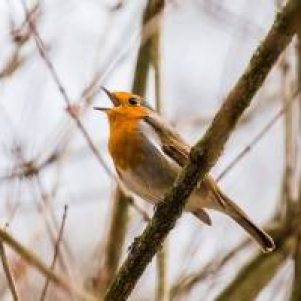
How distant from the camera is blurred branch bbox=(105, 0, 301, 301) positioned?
1675 millimetres

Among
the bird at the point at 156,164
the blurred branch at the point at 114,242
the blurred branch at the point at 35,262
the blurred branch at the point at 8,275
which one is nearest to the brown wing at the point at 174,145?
the bird at the point at 156,164

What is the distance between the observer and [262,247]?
10.6 feet

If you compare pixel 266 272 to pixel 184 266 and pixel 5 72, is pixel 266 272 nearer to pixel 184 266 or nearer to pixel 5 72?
pixel 184 266

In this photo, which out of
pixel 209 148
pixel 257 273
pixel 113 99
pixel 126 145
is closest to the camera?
pixel 209 148

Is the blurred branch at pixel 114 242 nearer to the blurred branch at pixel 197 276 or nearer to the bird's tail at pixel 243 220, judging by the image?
the blurred branch at pixel 197 276

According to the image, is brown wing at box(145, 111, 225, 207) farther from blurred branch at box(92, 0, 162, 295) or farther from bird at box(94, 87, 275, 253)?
blurred branch at box(92, 0, 162, 295)

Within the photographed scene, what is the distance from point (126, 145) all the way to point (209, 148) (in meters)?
1.66

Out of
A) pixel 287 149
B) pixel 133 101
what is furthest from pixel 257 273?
pixel 133 101

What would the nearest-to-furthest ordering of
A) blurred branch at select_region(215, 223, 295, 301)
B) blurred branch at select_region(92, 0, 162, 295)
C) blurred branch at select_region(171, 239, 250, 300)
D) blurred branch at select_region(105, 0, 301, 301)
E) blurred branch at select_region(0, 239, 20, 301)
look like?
blurred branch at select_region(105, 0, 301, 301) → blurred branch at select_region(0, 239, 20, 301) → blurred branch at select_region(215, 223, 295, 301) → blurred branch at select_region(171, 239, 250, 300) → blurred branch at select_region(92, 0, 162, 295)

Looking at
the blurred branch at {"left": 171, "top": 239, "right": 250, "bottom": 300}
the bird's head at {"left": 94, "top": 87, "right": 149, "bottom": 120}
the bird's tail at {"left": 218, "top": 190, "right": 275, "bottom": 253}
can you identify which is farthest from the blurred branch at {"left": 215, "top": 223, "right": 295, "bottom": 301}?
the bird's head at {"left": 94, "top": 87, "right": 149, "bottom": 120}

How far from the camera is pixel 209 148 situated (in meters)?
2.02

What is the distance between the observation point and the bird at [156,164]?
3547 millimetres

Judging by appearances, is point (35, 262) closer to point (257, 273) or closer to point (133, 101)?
point (257, 273)

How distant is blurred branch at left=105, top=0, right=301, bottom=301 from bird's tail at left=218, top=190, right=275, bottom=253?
96 centimetres
